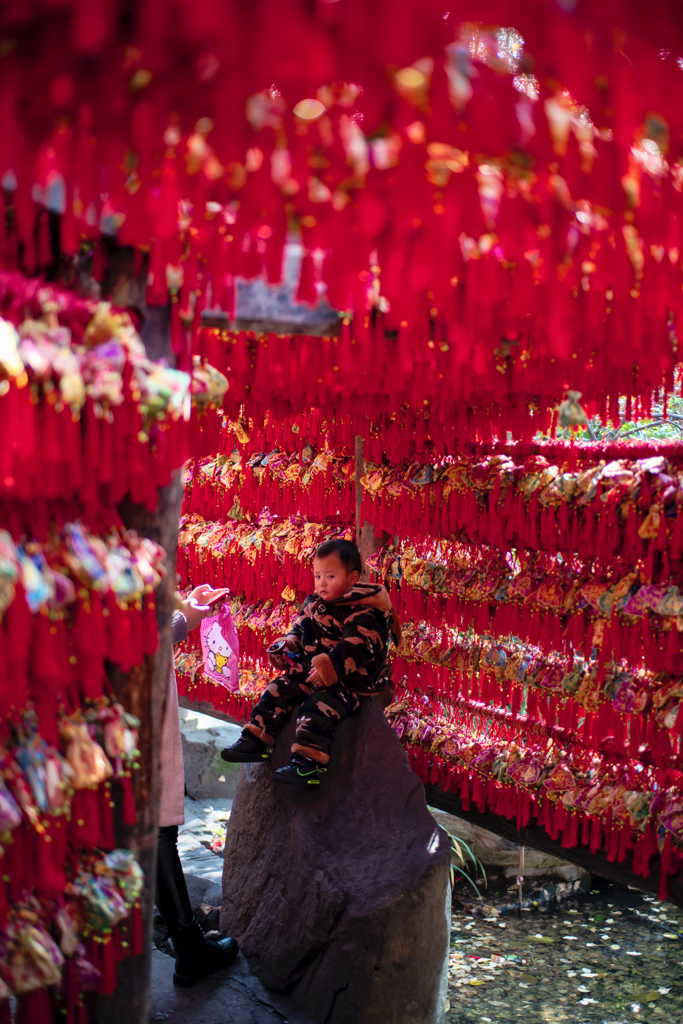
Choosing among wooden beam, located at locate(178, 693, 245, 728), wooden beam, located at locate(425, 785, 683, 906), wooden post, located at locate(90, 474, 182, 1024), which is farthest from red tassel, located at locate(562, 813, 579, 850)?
wooden beam, located at locate(178, 693, 245, 728)

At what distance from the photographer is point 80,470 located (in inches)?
48.1

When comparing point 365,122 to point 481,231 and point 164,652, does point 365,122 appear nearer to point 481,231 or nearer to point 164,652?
point 481,231

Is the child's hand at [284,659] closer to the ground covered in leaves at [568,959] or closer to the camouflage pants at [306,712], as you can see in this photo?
the camouflage pants at [306,712]

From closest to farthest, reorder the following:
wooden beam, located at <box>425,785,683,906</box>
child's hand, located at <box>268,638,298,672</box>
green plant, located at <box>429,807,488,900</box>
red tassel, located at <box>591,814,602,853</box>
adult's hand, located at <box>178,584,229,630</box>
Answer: adult's hand, located at <box>178,584,229,630</box>, wooden beam, located at <box>425,785,683,906</box>, red tassel, located at <box>591,814,602,853</box>, child's hand, located at <box>268,638,298,672</box>, green plant, located at <box>429,807,488,900</box>

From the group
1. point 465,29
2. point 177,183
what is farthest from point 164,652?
point 465,29

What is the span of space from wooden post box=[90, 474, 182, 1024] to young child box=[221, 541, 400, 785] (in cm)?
124

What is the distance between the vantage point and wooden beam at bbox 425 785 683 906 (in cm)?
280

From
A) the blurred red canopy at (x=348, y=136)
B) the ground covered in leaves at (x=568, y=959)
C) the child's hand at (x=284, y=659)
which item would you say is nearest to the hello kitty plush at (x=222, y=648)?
the child's hand at (x=284, y=659)

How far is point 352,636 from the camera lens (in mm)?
2932

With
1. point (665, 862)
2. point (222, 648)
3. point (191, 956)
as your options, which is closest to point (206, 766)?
point (222, 648)

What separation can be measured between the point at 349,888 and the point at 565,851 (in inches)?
40.8

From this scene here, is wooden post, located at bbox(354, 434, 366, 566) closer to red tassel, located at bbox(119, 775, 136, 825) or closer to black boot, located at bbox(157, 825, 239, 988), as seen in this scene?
black boot, located at bbox(157, 825, 239, 988)

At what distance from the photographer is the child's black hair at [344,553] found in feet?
9.86

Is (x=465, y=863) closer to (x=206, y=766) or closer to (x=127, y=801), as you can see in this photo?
(x=206, y=766)
